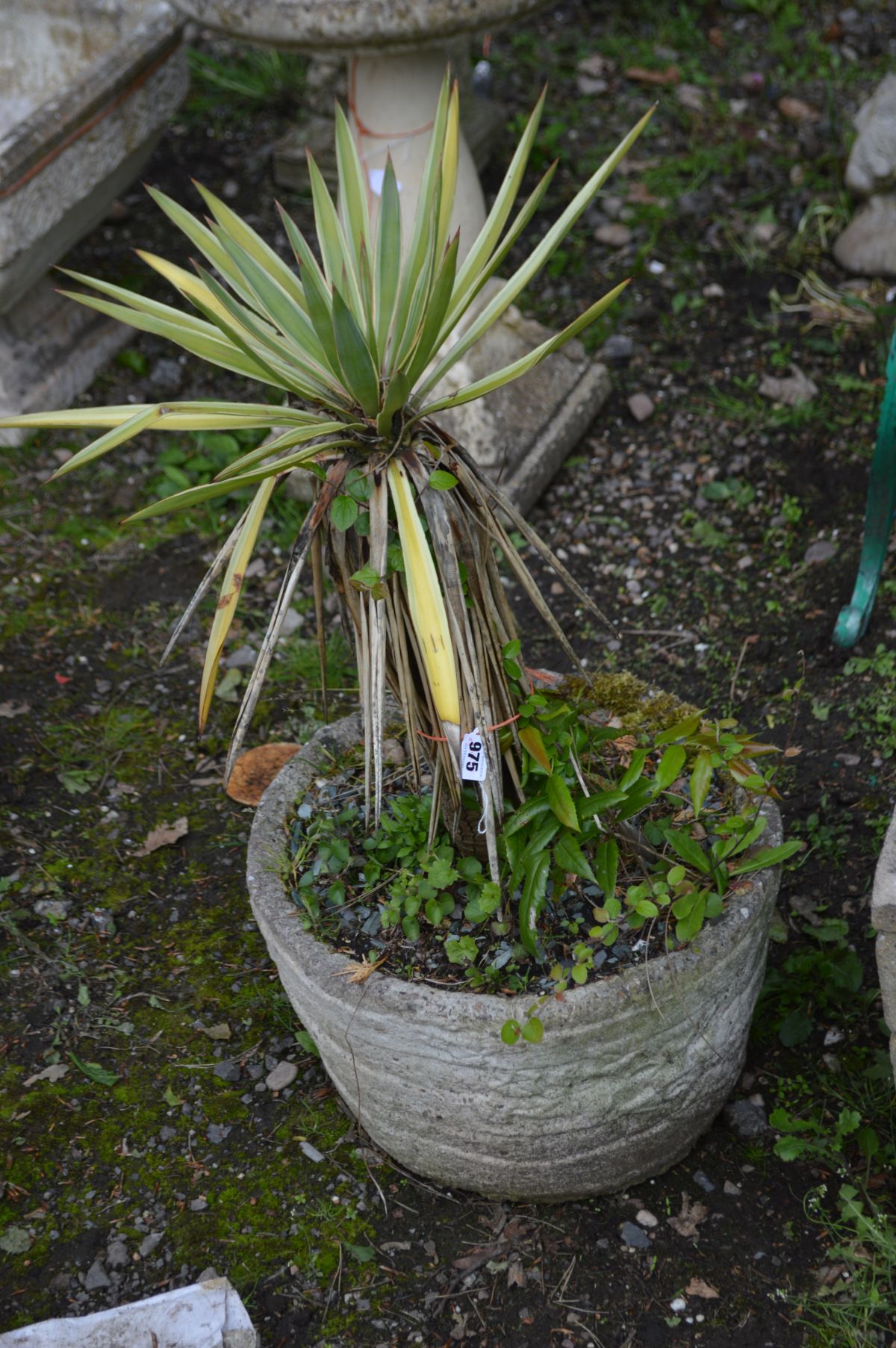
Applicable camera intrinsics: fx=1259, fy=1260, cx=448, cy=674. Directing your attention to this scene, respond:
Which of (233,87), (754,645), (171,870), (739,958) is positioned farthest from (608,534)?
(233,87)

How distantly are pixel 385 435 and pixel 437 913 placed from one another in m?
0.70

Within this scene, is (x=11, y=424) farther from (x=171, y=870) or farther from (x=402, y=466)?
(x=171, y=870)

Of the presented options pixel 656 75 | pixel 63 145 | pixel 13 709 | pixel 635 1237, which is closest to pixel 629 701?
pixel 635 1237

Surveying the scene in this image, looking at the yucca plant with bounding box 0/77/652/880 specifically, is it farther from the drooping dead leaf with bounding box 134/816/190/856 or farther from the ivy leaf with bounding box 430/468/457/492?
the drooping dead leaf with bounding box 134/816/190/856

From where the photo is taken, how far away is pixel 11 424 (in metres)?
1.67

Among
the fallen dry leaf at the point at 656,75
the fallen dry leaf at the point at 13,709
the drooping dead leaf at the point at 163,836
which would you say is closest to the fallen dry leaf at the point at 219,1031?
the drooping dead leaf at the point at 163,836

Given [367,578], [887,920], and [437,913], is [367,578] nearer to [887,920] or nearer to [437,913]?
[437,913]

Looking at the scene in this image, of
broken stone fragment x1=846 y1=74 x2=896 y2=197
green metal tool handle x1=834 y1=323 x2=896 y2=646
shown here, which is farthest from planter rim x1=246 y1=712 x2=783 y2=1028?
broken stone fragment x1=846 y1=74 x2=896 y2=197

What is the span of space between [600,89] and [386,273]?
321 centimetres

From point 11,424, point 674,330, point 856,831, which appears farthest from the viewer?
point 674,330

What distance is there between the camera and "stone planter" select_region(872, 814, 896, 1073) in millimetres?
1609

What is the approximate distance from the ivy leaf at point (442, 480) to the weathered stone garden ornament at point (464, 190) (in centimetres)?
149

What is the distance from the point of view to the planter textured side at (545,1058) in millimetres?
1755

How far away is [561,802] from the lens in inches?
68.6
